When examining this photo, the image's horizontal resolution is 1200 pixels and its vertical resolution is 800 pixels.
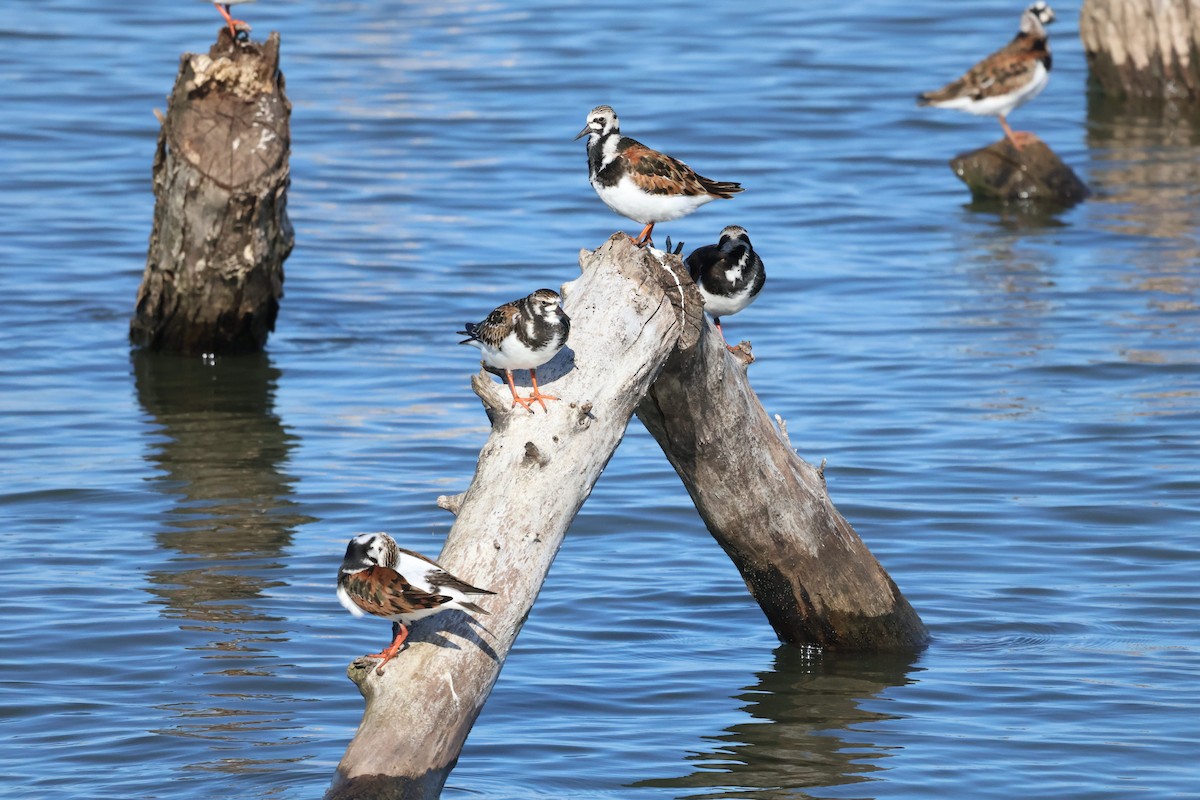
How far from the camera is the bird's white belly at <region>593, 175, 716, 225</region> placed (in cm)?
845

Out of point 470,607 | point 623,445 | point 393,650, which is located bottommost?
point 623,445

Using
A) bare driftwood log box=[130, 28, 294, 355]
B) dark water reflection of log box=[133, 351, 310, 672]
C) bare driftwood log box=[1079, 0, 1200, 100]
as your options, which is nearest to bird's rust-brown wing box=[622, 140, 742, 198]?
dark water reflection of log box=[133, 351, 310, 672]

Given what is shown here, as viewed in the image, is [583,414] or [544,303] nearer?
[583,414]

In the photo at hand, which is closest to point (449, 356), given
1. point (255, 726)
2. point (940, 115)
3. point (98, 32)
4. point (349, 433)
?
point (349, 433)

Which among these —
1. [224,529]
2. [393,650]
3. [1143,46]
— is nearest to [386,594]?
[393,650]

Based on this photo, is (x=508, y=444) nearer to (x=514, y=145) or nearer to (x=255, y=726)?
(x=255, y=726)

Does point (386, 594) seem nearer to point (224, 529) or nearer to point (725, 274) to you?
point (725, 274)

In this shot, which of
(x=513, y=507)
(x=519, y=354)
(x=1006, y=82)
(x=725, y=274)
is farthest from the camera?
(x=1006, y=82)

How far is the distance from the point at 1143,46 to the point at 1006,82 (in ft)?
15.6

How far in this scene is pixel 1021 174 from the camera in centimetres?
1986

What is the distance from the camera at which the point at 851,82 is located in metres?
25.7

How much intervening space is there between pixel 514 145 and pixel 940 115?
5.80 m

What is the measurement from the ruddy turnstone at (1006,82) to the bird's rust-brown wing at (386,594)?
553 inches

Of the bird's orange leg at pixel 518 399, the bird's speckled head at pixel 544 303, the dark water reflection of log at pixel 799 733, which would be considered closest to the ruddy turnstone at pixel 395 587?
the bird's orange leg at pixel 518 399
